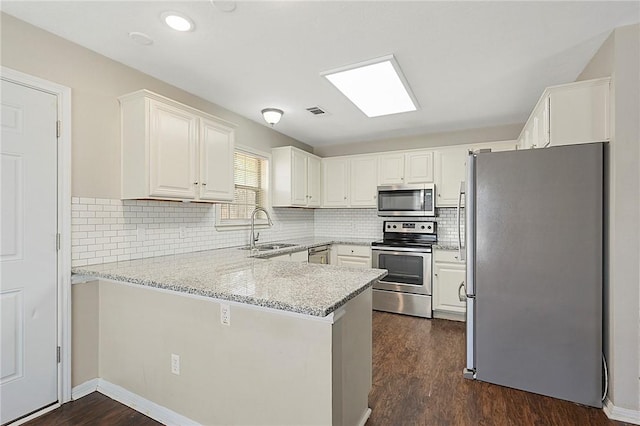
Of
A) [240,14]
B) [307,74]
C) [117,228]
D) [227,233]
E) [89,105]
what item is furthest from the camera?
[227,233]

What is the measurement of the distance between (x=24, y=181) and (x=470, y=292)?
313cm

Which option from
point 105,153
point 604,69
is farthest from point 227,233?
point 604,69

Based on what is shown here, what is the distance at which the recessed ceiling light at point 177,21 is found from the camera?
1.86 m

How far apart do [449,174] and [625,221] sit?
7.47 feet

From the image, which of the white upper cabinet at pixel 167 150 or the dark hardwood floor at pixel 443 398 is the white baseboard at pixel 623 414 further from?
the white upper cabinet at pixel 167 150

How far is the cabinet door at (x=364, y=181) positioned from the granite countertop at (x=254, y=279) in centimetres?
253

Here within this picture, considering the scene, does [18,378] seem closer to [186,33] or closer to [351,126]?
[186,33]

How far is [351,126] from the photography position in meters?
4.19

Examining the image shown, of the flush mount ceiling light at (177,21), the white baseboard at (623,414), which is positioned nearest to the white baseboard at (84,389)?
the flush mount ceiling light at (177,21)

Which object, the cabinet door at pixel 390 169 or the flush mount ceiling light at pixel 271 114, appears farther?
the cabinet door at pixel 390 169

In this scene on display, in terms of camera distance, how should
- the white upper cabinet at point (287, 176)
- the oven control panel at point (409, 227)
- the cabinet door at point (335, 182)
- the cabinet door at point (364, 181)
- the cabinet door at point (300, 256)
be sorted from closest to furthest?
the cabinet door at point (300, 256)
the white upper cabinet at point (287, 176)
the oven control panel at point (409, 227)
the cabinet door at point (364, 181)
the cabinet door at point (335, 182)

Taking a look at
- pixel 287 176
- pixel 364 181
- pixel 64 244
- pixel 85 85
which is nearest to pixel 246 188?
pixel 287 176

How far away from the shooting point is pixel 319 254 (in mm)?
4289

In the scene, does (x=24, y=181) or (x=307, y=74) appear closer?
(x=24, y=181)
